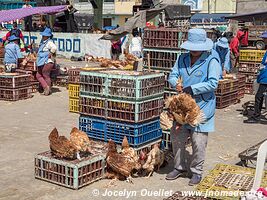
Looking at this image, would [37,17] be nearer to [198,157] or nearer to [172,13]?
[172,13]

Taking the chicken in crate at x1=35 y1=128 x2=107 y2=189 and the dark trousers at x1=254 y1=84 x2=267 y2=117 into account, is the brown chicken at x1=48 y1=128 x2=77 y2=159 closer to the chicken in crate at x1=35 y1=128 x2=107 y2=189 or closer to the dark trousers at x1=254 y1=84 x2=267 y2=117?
the chicken in crate at x1=35 y1=128 x2=107 y2=189

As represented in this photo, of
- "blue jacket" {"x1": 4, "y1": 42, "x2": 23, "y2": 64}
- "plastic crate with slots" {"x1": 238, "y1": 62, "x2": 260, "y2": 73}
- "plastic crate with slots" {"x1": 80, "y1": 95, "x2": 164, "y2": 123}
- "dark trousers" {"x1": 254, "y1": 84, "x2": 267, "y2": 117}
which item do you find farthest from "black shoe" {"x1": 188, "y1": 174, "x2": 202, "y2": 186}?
"blue jacket" {"x1": 4, "y1": 42, "x2": 23, "y2": 64}

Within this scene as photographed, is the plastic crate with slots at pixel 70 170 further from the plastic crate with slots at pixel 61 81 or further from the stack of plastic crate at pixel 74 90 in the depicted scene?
the plastic crate with slots at pixel 61 81

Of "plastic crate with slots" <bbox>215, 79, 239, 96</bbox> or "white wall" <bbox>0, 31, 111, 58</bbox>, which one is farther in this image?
"white wall" <bbox>0, 31, 111, 58</bbox>

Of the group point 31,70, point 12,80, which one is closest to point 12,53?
point 31,70

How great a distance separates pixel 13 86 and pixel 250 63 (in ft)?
23.7

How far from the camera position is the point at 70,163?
5.49 m

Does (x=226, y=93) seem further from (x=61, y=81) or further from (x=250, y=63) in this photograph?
(x=61, y=81)

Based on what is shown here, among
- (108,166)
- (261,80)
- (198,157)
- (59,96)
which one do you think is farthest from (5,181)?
(59,96)

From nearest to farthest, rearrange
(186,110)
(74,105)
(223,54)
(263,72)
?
1. (186,110)
2. (263,72)
3. (74,105)
4. (223,54)

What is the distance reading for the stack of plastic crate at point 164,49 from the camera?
856cm

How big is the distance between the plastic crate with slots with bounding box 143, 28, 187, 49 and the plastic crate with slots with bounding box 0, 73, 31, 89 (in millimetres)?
4566

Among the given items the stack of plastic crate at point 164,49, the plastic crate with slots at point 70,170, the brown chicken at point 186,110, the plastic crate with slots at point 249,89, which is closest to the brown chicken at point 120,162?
the plastic crate with slots at point 70,170

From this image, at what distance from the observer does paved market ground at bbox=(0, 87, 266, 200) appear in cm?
552
